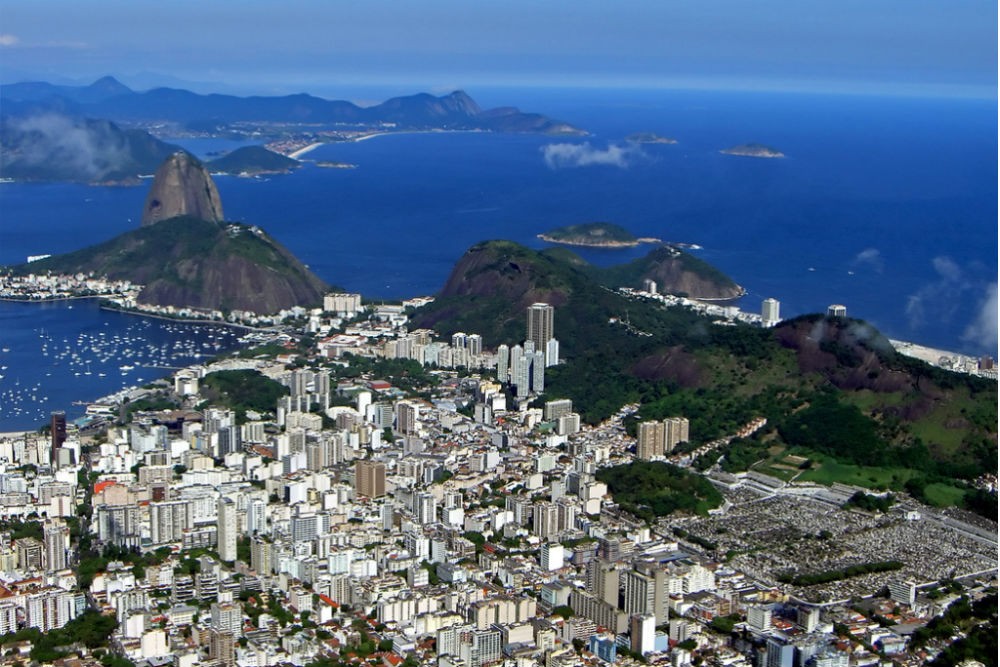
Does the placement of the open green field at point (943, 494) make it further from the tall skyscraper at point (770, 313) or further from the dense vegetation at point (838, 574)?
the tall skyscraper at point (770, 313)

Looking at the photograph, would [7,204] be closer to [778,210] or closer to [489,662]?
[778,210]

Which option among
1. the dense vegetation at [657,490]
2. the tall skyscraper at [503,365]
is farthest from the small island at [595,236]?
the dense vegetation at [657,490]

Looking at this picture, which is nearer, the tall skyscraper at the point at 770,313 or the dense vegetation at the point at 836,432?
the dense vegetation at the point at 836,432

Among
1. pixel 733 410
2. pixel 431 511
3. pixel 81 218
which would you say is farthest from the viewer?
pixel 81 218

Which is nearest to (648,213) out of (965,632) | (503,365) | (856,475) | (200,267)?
(200,267)

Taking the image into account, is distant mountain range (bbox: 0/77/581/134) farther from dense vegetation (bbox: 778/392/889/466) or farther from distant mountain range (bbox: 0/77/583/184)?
dense vegetation (bbox: 778/392/889/466)

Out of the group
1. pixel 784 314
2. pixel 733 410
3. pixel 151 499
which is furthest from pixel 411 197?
pixel 151 499

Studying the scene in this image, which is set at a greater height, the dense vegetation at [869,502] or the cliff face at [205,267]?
the cliff face at [205,267]
